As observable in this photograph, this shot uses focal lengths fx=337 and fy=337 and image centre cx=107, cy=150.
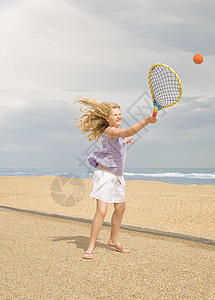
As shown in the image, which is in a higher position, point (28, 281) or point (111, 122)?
point (111, 122)

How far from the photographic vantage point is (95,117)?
445 centimetres

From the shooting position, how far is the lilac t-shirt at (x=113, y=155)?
4.21 meters

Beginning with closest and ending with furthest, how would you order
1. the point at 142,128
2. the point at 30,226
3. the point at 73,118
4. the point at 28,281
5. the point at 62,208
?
1. the point at 28,281
2. the point at 142,128
3. the point at 73,118
4. the point at 30,226
5. the point at 62,208

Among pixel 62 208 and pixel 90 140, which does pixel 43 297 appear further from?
pixel 62 208

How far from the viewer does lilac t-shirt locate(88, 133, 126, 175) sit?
13.8ft

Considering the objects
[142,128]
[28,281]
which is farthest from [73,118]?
[28,281]

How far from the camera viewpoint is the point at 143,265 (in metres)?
3.73

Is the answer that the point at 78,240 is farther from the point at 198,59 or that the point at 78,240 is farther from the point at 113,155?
the point at 198,59

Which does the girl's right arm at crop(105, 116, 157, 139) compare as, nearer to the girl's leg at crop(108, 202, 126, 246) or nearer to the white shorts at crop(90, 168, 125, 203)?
the white shorts at crop(90, 168, 125, 203)

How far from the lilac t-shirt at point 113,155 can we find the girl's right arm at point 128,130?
132 mm

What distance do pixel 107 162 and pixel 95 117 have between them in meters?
0.65

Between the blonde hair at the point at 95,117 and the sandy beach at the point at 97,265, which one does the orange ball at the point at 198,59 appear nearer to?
the blonde hair at the point at 95,117

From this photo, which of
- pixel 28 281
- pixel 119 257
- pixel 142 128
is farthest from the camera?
pixel 119 257

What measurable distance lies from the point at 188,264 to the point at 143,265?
21.1 inches
